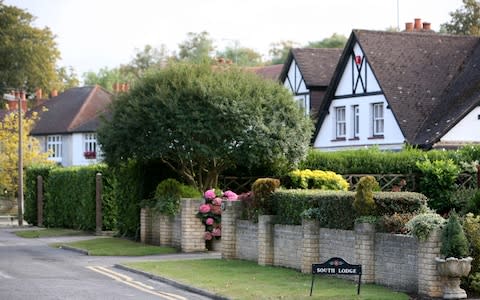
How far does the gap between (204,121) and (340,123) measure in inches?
872

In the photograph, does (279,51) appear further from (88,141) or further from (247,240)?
(247,240)

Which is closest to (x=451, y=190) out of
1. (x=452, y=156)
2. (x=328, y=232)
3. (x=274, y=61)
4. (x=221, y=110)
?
(x=452, y=156)

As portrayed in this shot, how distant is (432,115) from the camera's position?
5084 centimetres

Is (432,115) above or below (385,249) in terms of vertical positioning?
above

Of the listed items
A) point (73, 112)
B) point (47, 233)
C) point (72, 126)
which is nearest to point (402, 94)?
point (47, 233)

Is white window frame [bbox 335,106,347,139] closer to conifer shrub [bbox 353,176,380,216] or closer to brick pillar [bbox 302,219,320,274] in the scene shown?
brick pillar [bbox 302,219,320,274]

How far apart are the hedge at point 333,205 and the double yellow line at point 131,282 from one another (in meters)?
4.21

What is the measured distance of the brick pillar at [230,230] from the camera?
1139 inches

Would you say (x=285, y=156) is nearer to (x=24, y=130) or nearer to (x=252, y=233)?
(x=252, y=233)

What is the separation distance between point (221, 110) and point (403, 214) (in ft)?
45.0

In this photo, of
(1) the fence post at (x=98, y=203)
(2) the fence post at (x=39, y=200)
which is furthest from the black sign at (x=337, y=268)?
(2) the fence post at (x=39, y=200)

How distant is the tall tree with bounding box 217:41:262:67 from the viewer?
394 feet

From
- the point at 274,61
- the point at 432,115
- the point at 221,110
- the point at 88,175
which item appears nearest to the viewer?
the point at 221,110

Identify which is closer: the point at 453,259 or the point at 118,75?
the point at 453,259
